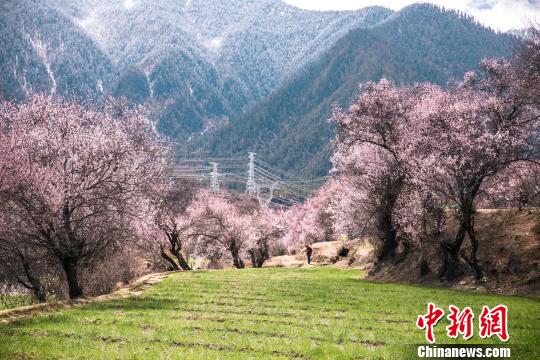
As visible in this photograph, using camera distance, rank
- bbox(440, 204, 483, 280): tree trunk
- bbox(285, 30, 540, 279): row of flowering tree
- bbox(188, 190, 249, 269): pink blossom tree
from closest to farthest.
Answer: bbox(440, 204, 483, 280): tree trunk
bbox(285, 30, 540, 279): row of flowering tree
bbox(188, 190, 249, 269): pink blossom tree

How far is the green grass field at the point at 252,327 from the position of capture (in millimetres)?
15500

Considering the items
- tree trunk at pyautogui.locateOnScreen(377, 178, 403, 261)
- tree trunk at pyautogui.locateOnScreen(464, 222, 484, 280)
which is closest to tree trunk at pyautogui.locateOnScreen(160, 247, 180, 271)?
tree trunk at pyautogui.locateOnScreen(377, 178, 403, 261)

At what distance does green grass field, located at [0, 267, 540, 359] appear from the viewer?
1550cm

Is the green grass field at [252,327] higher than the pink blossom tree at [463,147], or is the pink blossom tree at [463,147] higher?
the pink blossom tree at [463,147]

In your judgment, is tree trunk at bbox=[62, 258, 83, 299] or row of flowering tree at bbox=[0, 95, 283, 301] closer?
row of flowering tree at bbox=[0, 95, 283, 301]

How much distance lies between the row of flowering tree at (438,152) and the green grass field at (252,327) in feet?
23.4

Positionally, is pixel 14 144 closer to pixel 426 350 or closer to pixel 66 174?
pixel 66 174

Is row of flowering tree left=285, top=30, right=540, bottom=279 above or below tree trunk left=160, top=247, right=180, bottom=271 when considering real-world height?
above

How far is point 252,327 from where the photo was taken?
19.7 meters

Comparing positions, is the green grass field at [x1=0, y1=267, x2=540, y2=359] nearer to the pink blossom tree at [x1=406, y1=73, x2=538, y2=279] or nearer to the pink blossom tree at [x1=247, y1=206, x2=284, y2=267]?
the pink blossom tree at [x1=406, y1=73, x2=538, y2=279]

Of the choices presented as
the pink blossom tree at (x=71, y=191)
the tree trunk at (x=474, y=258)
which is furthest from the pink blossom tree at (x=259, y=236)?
the tree trunk at (x=474, y=258)

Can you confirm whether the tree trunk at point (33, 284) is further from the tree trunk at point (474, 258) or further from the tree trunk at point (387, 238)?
the tree trunk at point (474, 258)

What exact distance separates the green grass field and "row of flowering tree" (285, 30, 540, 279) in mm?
→ 7141

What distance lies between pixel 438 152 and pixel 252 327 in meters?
19.3
